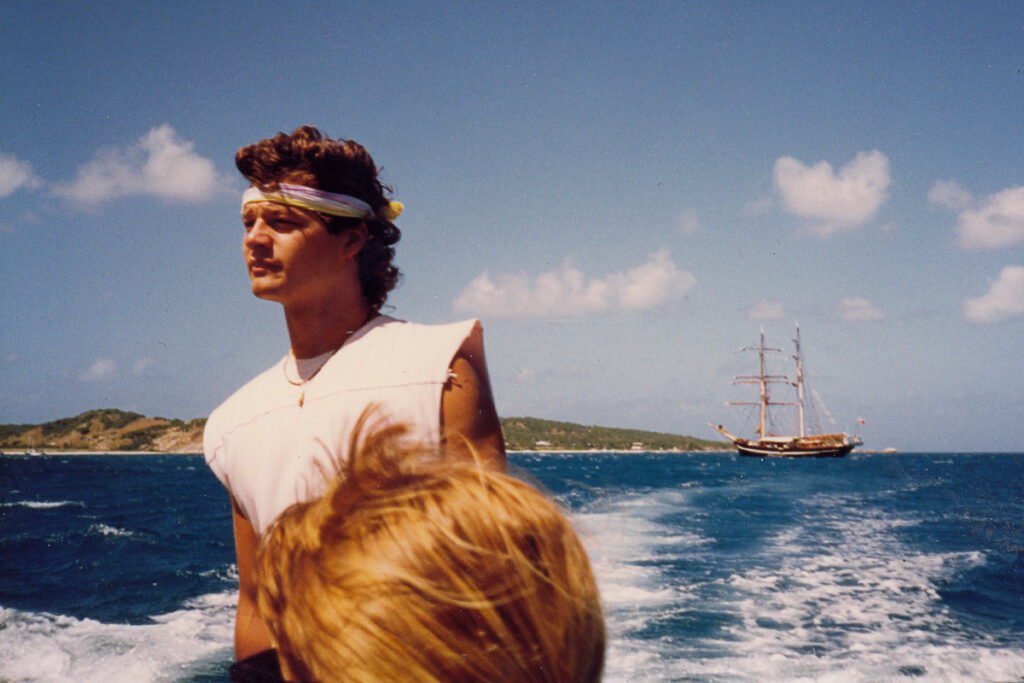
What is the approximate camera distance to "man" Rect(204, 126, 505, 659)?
121cm

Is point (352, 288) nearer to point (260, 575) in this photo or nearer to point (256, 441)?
point (256, 441)

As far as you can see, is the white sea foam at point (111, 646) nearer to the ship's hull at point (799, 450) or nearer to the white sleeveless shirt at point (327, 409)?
the white sleeveless shirt at point (327, 409)

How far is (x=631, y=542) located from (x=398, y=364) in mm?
18993

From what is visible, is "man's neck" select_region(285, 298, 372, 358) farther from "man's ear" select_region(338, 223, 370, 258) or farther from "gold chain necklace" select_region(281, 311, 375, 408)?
"man's ear" select_region(338, 223, 370, 258)

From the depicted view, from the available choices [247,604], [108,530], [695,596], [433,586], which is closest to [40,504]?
[108,530]

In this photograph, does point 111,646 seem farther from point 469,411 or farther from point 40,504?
point 40,504

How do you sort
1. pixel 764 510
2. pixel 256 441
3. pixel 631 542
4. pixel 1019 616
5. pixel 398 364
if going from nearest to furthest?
pixel 398 364 < pixel 256 441 < pixel 1019 616 < pixel 631 542 < pixel 764 510

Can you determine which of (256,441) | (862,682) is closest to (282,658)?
(256,441)

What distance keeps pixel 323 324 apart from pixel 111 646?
1196 cm

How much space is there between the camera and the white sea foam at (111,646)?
29.4ft

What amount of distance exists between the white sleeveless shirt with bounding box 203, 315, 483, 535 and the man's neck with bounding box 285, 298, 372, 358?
0.13ft

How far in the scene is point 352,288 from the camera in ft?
4.63

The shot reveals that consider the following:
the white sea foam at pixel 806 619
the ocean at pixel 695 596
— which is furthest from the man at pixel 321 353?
the white sea foam at pixel 806 619

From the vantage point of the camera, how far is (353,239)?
1378mm
